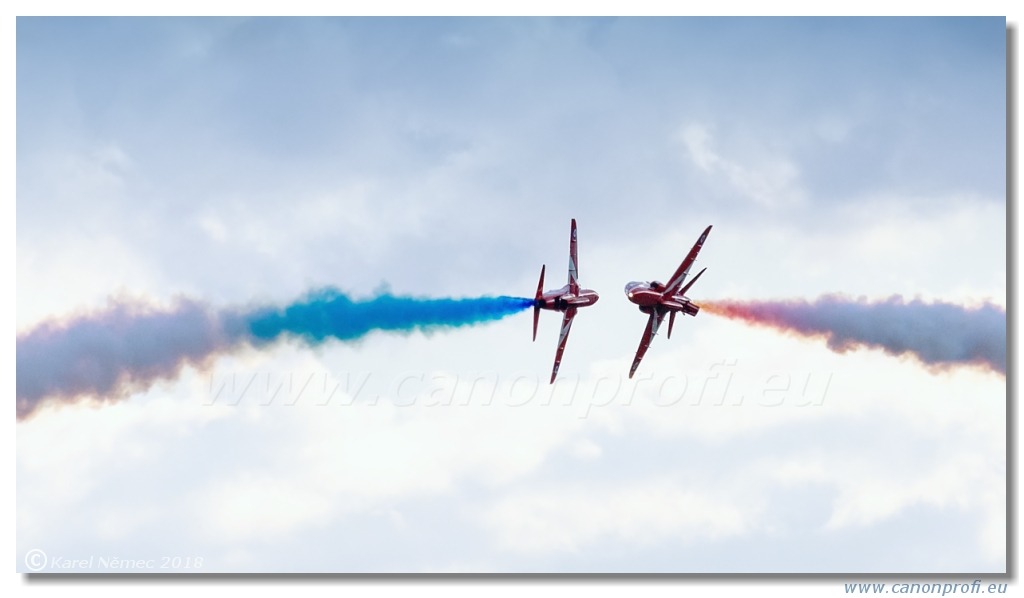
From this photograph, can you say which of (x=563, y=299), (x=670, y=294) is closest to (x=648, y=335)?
(x=670, y=294)

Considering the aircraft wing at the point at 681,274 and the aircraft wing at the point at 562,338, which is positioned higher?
the aircraft wing at the point at 681,274

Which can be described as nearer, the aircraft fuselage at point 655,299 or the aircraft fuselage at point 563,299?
the aircraft fuselage at point 563,299

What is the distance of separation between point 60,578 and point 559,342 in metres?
32.7

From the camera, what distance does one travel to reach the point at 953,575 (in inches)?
3438

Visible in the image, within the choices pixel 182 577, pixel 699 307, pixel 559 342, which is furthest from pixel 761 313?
pixel 182 577

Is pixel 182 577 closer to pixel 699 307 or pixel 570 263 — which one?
pixel 570 263

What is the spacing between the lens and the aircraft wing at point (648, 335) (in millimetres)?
102088

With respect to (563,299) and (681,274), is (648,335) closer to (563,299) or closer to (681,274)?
(681,274)

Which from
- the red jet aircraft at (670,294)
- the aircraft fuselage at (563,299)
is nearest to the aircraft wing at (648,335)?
the red jet aircraft at (670,294)

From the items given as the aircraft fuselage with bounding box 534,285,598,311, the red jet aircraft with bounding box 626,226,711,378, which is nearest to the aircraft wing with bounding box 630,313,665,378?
the red jet aircraft with bounding box 626,226,711,378

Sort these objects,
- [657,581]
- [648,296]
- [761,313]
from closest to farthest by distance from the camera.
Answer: [657,581]
[648,296]
[761,313]

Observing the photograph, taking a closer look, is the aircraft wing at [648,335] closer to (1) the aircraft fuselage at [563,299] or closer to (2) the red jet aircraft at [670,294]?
(2) the red jet aircraft at [670,294]

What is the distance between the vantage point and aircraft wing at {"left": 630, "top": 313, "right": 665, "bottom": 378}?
102 meters

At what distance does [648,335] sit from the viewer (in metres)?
104
